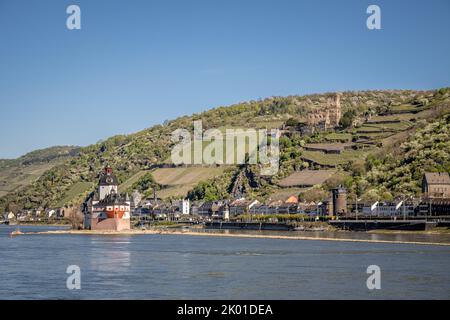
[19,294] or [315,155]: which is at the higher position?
[315,155]

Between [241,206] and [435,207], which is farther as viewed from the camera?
[241,206]

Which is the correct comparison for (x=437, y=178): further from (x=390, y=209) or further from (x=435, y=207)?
(x=435, y=207)

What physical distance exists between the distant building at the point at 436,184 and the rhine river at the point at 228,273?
50.8 m

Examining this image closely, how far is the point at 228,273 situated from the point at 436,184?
260ft

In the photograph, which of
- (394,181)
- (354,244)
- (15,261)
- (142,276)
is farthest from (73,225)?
(142,276)

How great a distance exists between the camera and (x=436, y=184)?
122 metres

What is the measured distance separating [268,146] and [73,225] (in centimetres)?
7283

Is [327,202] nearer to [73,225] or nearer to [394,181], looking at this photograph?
[394,181]

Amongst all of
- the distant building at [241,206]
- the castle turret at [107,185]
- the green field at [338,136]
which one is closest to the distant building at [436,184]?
the distant building at [241,206]

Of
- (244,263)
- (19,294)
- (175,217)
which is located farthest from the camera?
(175,217)
